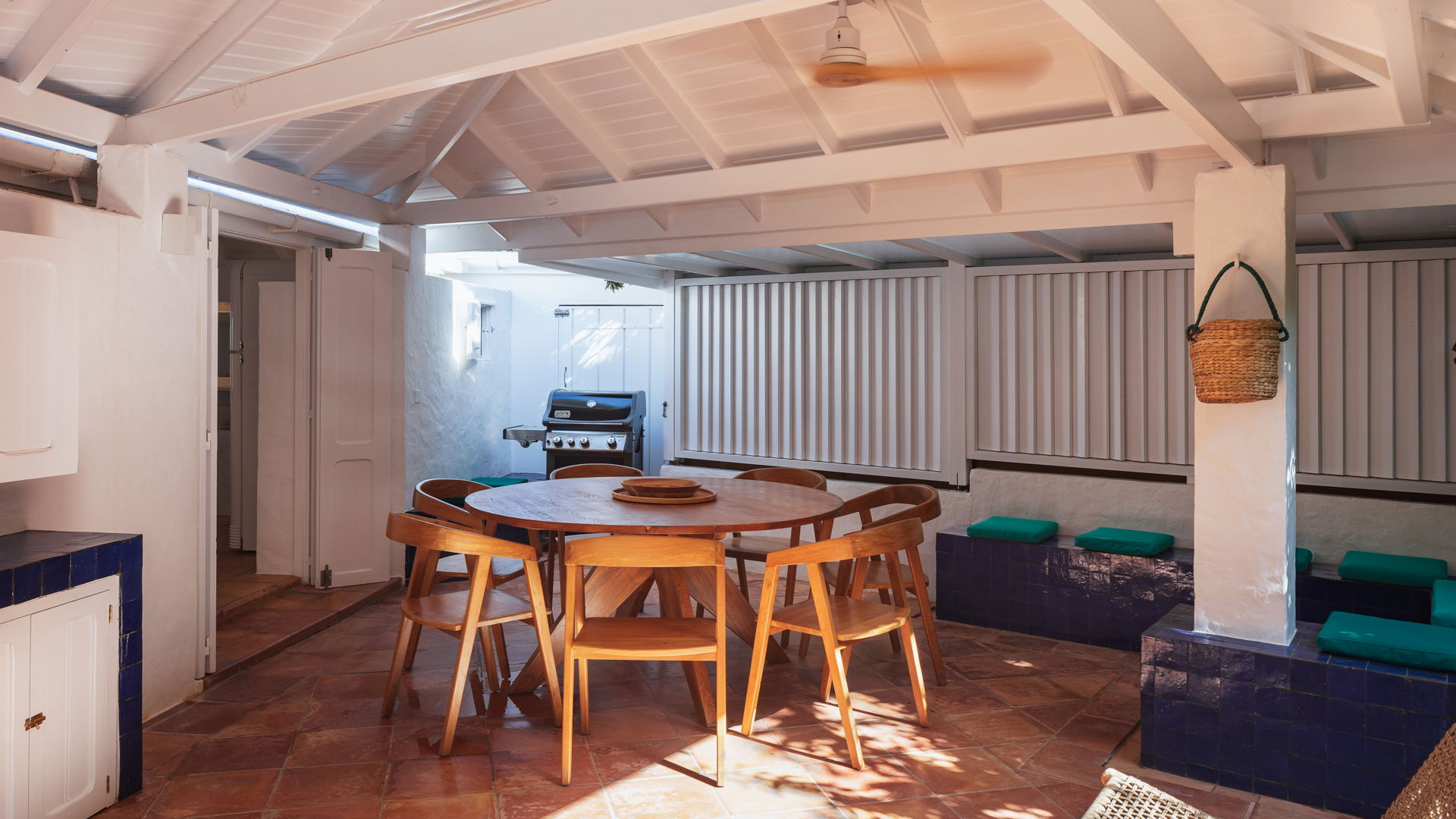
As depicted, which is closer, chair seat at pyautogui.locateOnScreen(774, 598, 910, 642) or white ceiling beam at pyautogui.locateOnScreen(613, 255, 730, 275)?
chair seat at pyautogui.locateOnScreen(774, 598, 910, 642)

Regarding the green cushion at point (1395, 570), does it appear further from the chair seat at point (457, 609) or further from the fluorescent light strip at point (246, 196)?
the fluorescent light strip at point (246, 196)

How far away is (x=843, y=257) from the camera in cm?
709

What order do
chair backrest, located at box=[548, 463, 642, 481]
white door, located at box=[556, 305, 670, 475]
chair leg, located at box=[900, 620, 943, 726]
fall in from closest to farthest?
1. chair leg, located at box=[900, 620, 943, 726]
2. chair backrest, located at box=[548, 463, 642, 481]
3. white door, located at box=[556, 305, 670, 475]

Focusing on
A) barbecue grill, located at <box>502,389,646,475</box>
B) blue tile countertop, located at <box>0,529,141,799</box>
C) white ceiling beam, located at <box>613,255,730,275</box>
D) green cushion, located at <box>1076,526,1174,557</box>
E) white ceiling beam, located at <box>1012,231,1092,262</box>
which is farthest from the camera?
barbecue grill, located at <box>502,389,646,475</box>

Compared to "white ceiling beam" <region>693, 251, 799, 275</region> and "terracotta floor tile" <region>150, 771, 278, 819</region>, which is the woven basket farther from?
"white ceiling beam" <region>693, 251, 799, 275</region>

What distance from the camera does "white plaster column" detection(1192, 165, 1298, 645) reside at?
3.68 metres

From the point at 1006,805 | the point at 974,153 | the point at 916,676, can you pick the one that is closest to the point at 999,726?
the point at 916,676

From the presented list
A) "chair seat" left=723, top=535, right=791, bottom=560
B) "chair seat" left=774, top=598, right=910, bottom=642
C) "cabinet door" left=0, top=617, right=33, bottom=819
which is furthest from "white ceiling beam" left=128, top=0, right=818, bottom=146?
"chair seat" left=723, top=535, right=791, bottom=560

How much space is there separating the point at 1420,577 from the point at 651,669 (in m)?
4.04

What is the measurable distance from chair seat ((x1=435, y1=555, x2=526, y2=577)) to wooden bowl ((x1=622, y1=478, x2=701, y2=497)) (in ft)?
4.49

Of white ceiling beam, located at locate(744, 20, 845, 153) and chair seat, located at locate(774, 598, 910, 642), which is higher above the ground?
white ceiling beam, located at locate(744, 20, 845, 153)

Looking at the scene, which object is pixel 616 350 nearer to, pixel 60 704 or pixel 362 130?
pixel 362 130

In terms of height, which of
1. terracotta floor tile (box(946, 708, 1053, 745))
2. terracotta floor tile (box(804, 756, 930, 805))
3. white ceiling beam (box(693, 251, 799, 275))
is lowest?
terracotta floor tile (box(804, 756, 930, 805))

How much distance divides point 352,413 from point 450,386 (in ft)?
4.63
